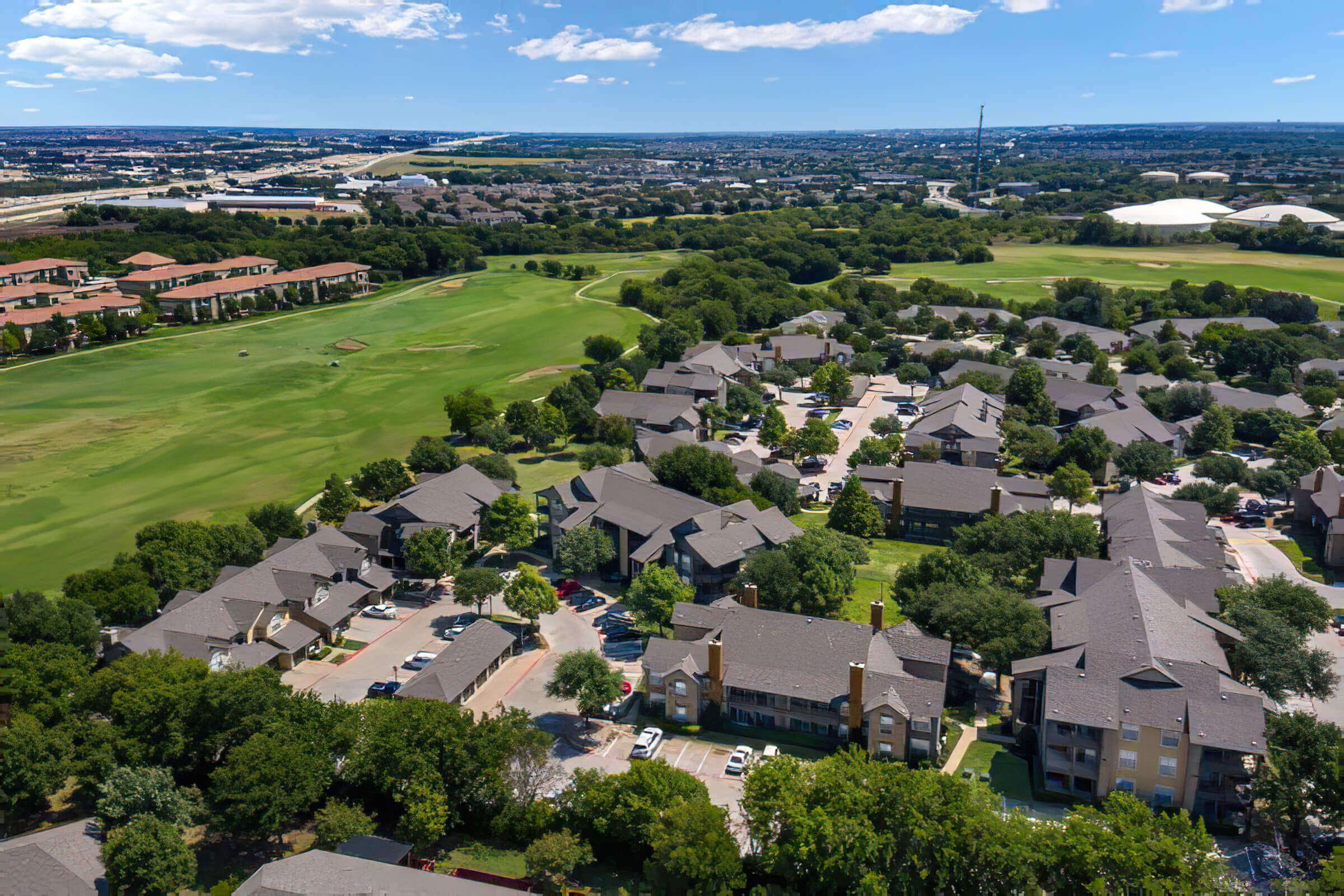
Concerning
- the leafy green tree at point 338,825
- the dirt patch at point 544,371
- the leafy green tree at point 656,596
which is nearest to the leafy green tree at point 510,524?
the leafy green tree at point 656,596

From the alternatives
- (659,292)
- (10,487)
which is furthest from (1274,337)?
(10,487)

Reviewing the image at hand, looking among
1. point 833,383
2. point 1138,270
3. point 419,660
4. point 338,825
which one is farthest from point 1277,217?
point 338,825

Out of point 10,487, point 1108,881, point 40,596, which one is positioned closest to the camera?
point 1108,881

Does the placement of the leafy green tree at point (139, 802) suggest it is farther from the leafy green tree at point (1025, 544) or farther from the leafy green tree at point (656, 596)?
the leafy green tree at point (1025, 544)

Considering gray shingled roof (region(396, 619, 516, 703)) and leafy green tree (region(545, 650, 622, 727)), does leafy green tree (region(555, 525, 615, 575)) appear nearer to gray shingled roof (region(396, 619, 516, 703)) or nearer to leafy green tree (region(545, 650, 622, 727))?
gray shingled roof (region(396, 619, 516, 703))

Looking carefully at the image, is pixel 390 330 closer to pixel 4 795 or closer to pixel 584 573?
pixel 584 573
